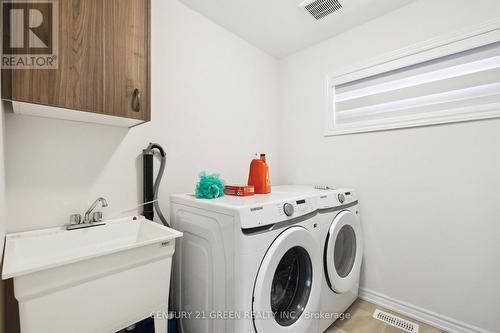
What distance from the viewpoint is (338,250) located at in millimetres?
1758

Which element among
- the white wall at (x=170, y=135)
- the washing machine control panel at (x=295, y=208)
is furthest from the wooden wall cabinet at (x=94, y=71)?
the washing machine control panel at (x=295, y=208)

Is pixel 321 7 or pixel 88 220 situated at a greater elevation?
pixel 321 7

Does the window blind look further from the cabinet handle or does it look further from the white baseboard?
the cabinet handle

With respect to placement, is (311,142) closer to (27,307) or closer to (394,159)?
(394,159)

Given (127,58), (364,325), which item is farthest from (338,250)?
(127,58)

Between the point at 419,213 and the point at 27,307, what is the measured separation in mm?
2323

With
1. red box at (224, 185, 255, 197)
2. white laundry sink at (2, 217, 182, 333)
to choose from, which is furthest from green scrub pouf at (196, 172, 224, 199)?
white laundry sink at (2, 217, 182, 333)

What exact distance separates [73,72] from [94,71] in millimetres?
85

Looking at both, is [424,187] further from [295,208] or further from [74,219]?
[74,219]

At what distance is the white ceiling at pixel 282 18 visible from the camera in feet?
5.81

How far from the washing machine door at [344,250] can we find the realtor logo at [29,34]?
1785mm

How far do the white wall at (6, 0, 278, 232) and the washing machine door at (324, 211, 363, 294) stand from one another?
1.02m

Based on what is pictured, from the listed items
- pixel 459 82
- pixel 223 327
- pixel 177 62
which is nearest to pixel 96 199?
pixel 223 327

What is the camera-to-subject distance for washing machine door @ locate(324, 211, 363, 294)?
4.97ft
